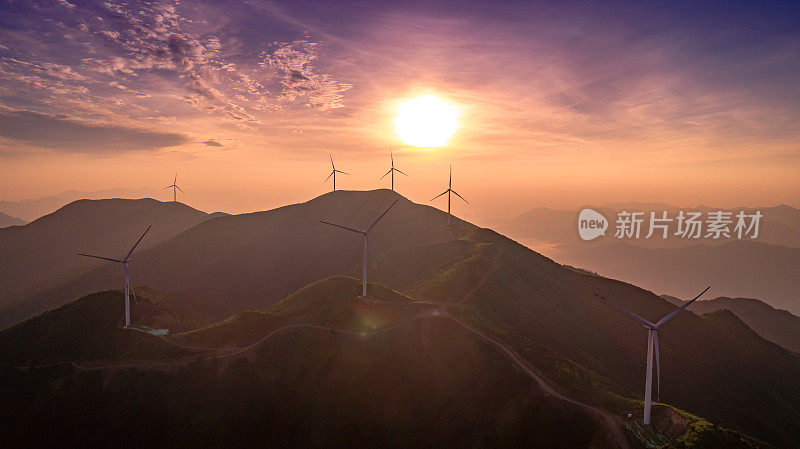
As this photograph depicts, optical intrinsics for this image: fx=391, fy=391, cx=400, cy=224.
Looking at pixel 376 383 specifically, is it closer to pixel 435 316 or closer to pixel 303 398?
pixel 303 398

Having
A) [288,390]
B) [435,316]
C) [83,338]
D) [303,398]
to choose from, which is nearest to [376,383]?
[303,398]

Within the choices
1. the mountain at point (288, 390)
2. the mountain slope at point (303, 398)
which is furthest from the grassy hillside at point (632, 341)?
the mountain at point (288, 390)

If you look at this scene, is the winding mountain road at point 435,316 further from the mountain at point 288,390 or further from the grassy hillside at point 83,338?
the grassy hillside at point 83,338

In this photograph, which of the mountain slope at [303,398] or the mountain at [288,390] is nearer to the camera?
the mountain at [288,390]

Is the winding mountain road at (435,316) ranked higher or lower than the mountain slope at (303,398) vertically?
higher

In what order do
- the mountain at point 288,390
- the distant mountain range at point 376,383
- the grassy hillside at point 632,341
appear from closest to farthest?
the distant mountain range at point 376,383 → the mountain at point 288,390 → the grassy hillside at point 632,341

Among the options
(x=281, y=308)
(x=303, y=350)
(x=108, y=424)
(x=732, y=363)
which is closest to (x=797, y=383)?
(x=732, y=363)

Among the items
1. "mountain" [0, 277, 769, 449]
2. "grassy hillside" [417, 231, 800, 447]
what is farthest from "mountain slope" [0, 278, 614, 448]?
"grassy hillside" [417, 231, 800, 447]

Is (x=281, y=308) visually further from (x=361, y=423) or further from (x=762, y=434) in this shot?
(x=762, y=434)

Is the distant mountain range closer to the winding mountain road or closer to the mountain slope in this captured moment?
the mountain slope
